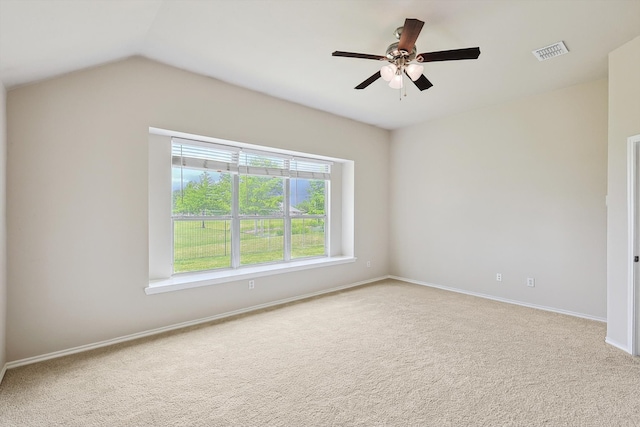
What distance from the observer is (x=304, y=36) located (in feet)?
9.11

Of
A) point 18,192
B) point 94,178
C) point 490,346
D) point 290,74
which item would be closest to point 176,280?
point 94,178

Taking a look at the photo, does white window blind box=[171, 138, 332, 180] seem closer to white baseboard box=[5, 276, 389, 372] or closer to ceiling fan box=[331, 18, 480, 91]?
white baseboard box=[5, 276, 389, 372]

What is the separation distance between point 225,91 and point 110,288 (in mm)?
2579

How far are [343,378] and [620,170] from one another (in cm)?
329

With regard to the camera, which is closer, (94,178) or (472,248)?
(94,178)

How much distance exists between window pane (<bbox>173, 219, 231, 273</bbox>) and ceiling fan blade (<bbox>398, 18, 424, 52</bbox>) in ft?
10.0

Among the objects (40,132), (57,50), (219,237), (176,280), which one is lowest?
(176,280)

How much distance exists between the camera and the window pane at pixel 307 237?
5.09 m

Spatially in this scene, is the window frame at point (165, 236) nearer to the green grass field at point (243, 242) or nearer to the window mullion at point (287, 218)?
the green grass field at point (243, 242)

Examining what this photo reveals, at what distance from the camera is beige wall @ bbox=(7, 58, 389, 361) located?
2.62 m

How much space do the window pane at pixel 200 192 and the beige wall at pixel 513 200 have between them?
10.9ft

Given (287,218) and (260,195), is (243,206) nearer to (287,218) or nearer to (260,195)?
(260,195)

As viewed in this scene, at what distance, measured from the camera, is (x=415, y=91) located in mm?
4051

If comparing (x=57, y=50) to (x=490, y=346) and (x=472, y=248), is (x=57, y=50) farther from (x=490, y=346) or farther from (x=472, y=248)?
(x=472, y=248)
